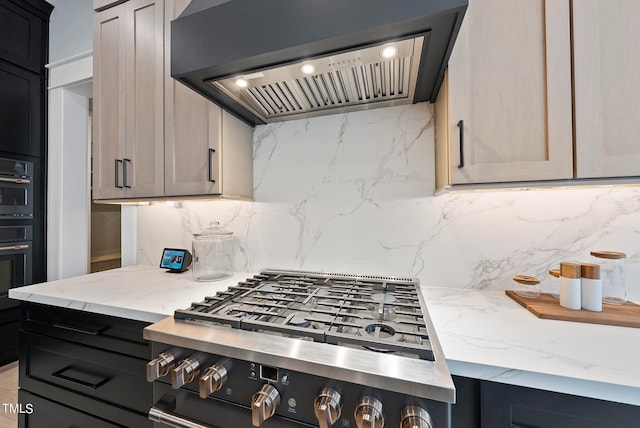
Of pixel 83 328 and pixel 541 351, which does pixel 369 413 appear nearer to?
pixel 541 351

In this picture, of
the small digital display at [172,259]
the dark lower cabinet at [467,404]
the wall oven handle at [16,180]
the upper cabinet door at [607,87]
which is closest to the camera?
the dark lower cabinet at [467,404]

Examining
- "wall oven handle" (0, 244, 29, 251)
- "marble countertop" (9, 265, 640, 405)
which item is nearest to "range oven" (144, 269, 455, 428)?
"marble countertop" (9, 265, 640, 405)

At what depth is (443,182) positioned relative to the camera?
991 millimetres

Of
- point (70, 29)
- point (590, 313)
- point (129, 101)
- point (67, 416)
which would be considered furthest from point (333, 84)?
point (70, 29)

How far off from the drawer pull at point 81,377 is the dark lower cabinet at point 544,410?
4.09ft

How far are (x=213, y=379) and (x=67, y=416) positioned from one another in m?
0.92

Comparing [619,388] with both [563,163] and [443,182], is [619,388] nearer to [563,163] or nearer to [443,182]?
[563,163]

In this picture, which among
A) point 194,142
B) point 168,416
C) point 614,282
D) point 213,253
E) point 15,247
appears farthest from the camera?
point 15,247

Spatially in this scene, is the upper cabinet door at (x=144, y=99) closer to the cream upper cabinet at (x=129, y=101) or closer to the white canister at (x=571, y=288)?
the cream upper cabinet at (x=129, y=101)

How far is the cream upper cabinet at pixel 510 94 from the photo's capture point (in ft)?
2.56

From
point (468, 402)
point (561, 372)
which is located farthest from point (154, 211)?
point (561, 372)

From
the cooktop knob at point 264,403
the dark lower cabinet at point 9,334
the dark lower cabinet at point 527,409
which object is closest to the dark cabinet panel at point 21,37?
the dark lower cabinet at point 9,334

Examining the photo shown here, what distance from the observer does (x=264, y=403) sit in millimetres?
584

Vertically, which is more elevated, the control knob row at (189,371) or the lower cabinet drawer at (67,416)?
the control knob row at (189,371)
